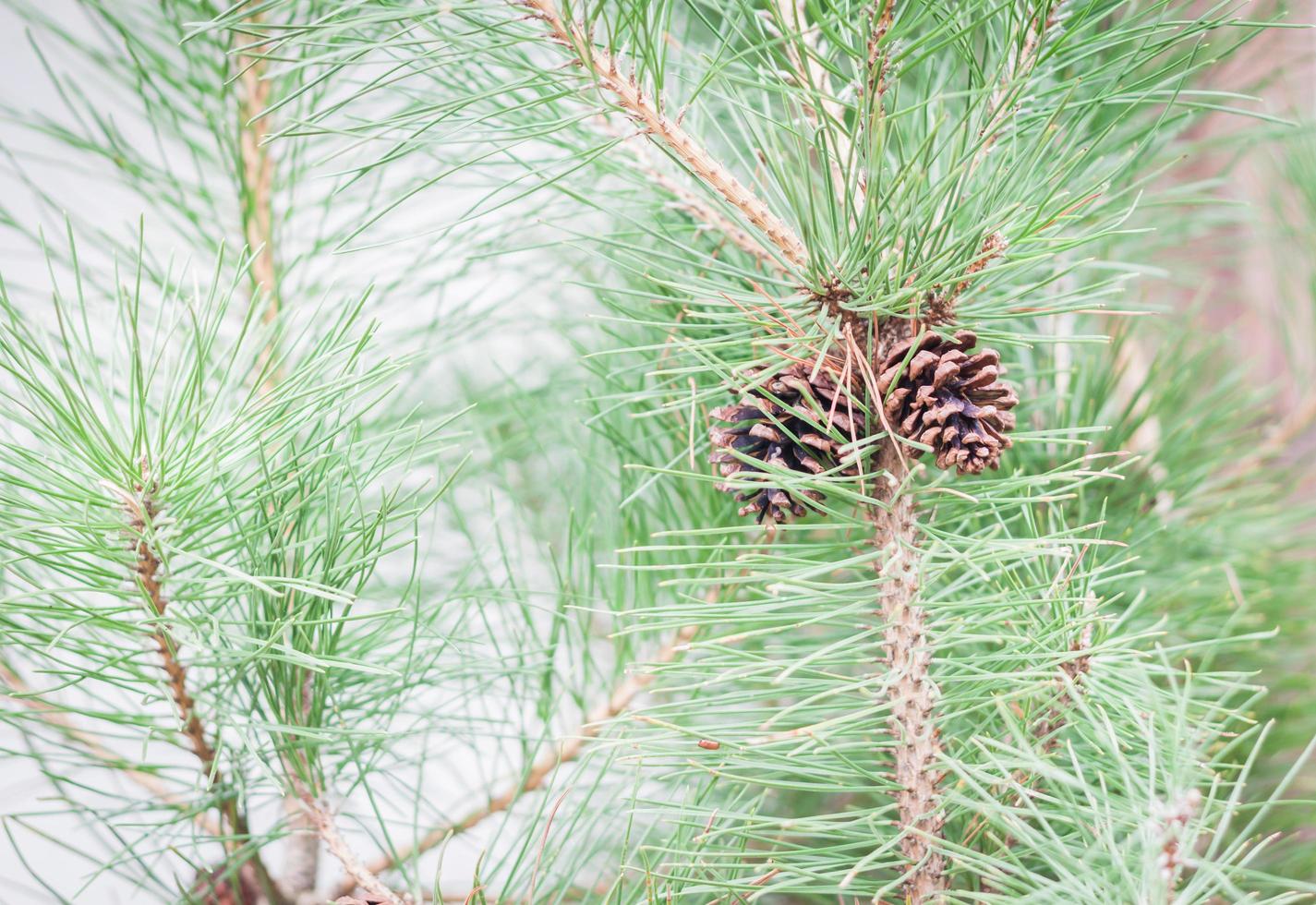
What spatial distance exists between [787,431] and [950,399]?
0.05 m

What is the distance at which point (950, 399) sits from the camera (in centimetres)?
26

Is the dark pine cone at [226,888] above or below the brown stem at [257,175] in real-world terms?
below

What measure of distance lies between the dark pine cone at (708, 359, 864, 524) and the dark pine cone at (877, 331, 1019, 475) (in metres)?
0.01

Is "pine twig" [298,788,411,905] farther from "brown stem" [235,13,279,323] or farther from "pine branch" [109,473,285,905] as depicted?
"brown stem" [235,13,279,323]

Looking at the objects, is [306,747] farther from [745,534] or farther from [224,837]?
[745,534]

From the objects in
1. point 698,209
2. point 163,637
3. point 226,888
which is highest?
point 698,209

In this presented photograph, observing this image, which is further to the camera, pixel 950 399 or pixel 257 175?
pixel 257 175

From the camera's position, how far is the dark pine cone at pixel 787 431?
0.89 ft

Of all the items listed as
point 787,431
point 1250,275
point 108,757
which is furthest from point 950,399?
point 1250,275

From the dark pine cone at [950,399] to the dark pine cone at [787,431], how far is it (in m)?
0.01

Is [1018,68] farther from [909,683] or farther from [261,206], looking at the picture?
[261,206]

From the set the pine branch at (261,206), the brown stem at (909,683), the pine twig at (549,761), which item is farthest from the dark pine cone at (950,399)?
the pine branch at (261,206)

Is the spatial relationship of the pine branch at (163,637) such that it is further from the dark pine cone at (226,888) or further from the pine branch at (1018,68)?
the pine branch at (1018,68)

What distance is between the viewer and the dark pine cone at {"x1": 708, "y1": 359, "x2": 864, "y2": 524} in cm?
27
